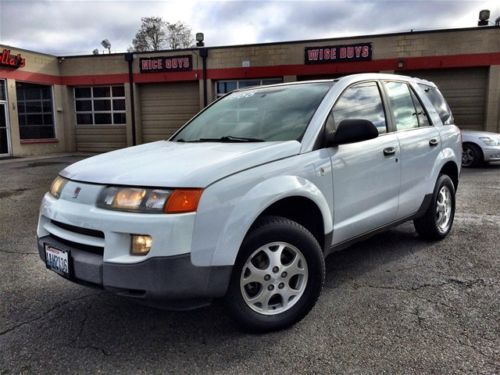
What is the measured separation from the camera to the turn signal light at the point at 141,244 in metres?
2.50

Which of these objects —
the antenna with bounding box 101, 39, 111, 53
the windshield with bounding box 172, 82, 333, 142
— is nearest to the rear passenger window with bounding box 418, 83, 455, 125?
the windshield with bounding box 172, 82, 333, 142

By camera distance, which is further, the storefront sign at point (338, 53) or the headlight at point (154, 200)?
the storefront sign at point (338, 53)

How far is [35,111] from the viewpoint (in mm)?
20766

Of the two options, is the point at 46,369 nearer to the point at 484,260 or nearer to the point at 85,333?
the point at 85,333

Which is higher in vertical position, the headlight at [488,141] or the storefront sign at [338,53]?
the storefront sign at [338,53]

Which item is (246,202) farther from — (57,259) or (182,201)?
(57,259)

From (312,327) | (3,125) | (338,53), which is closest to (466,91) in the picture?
(338,53)

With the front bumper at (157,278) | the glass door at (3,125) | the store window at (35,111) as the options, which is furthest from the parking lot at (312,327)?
the store window at (35,111)

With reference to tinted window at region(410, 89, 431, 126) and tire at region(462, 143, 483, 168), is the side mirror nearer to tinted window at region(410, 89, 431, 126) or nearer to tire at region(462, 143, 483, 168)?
tinted window at region(410, 89, 431, 126)

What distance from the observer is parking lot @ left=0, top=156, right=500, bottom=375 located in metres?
2.63

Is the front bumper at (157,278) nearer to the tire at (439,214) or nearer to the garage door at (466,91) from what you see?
the tire at (439,214)

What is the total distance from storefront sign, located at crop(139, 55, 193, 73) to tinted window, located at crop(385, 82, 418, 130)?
1668 cm

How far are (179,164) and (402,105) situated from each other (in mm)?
2646

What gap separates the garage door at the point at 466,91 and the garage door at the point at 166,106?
1002 centimetres
